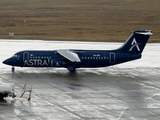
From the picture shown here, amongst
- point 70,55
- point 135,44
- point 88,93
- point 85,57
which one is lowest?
point 88,93

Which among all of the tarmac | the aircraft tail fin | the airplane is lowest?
the tarmac

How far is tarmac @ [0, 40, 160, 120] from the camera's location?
42.4 meters

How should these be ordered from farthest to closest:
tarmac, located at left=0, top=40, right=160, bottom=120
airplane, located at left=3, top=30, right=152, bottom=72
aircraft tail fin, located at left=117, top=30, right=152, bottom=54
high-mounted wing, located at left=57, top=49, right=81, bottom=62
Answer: aircraft tail fin, located at left=117, top=30, right=152, bottom=54
airplane, located at left=3, top=30, right=152, bottom=72
high-mounted wing, located at left=57, top=49, right=81, bottom=62
tarmac, located at left=0, top=40, right=160, bottom=120

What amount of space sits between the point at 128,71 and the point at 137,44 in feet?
13.4

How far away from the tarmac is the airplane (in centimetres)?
119

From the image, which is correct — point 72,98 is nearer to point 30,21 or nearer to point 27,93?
point 27,93

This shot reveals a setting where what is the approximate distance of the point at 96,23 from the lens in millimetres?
114188

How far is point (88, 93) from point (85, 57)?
12497mm

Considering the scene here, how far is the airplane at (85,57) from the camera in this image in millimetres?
62375

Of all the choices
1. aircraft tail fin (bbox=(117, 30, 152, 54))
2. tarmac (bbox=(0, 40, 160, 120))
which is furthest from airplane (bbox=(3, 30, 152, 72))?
tarmac (bbox=(0, 40, 160, 120))

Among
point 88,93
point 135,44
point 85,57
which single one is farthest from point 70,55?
point 88,93

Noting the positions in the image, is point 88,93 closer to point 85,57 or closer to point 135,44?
point 85,57

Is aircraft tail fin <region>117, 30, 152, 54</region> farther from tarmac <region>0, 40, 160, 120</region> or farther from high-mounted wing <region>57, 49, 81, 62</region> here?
high-mounted wing <region>57, 49, 81, 62</region>

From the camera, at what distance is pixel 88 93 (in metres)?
50.8
